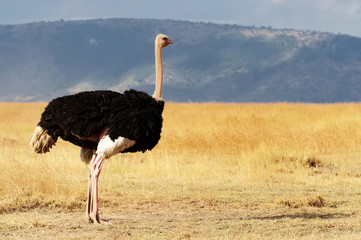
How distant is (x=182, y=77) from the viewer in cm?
18825

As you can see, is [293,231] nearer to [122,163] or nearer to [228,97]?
[122,163]

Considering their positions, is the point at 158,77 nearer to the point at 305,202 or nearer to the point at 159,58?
the point at 159,58

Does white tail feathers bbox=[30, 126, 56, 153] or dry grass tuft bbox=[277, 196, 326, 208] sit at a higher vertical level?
white tail feathers bbox=[30, 126, 56, 153]

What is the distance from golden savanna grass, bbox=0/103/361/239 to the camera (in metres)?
7.91

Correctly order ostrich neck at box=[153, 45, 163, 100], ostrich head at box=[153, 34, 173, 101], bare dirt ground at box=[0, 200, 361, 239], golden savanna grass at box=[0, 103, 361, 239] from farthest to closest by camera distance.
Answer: ostrich head at box=[153, 34, 173, 101] < ostrich neck at box=[153, 45, 163, 100] < golden savanna grass at box=[0, 103, 361, 239] < bare dirt ground at box=[0, 200, 361, 239]

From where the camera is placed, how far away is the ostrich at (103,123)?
7.72 m

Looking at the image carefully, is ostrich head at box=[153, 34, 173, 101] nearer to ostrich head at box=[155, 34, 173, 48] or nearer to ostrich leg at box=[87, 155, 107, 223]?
ostrich head at box=[155, 34, 173, 48]

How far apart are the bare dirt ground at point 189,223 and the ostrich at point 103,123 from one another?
19.1 inches

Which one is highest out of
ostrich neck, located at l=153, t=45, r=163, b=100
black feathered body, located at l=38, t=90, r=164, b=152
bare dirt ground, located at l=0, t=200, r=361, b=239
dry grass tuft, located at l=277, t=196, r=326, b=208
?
ostrich neck, located at l=153, t=45, r=163, b=100

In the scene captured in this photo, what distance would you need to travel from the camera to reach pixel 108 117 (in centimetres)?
788

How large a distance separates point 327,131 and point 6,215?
10950 mm

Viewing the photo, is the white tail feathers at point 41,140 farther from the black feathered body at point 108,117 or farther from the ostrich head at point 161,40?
the ostrich head at point 161,40

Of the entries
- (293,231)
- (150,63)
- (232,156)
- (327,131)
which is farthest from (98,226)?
(150,63)

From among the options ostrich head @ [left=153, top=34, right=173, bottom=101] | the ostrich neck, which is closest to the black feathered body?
the ostrich neck
